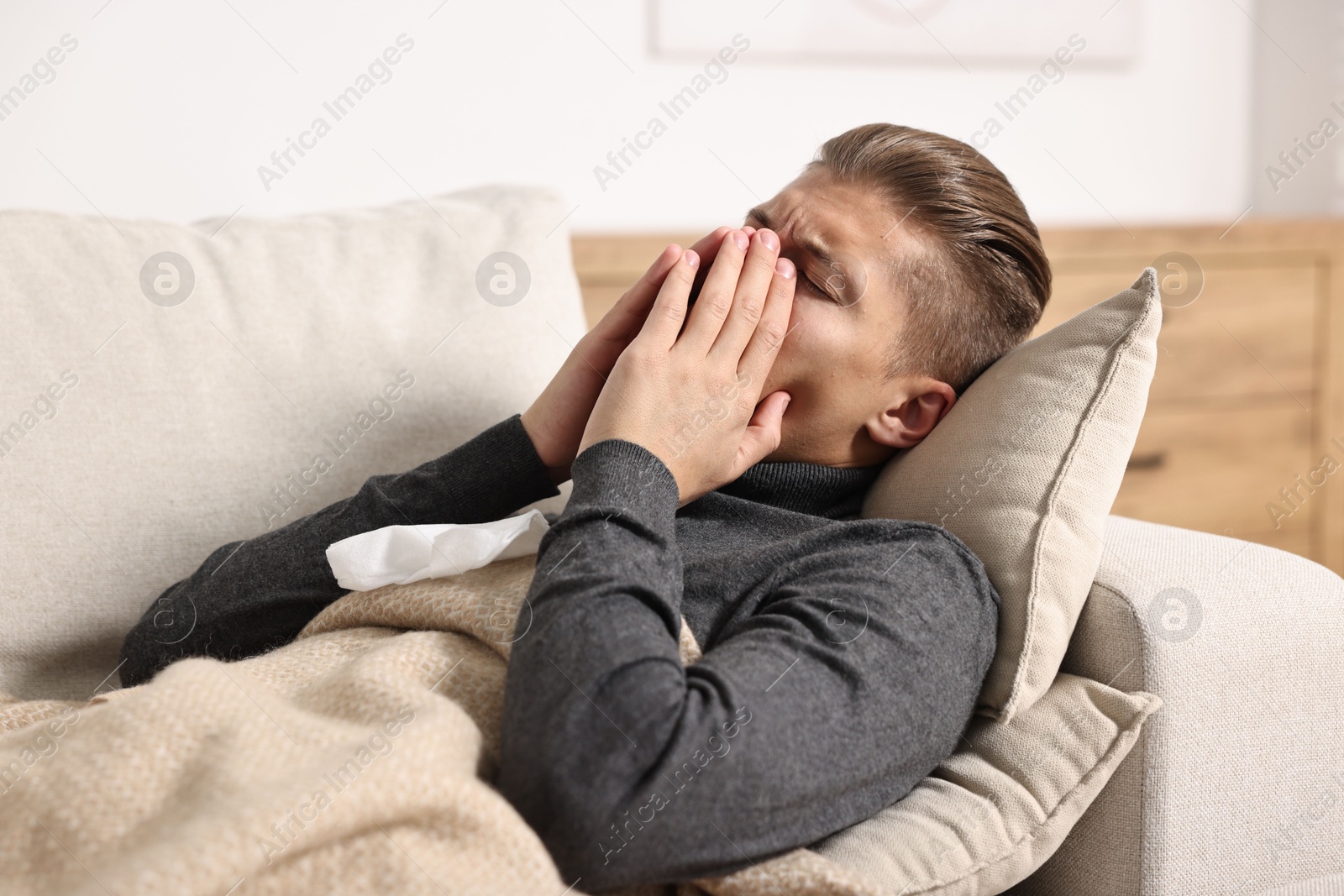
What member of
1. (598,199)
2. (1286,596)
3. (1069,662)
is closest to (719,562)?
(1069,662)

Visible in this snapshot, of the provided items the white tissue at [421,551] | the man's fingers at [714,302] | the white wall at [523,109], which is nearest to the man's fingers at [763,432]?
the man's fingers at [714,302]

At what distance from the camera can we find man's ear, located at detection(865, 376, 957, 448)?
104cm

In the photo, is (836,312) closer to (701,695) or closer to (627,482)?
(627,482)

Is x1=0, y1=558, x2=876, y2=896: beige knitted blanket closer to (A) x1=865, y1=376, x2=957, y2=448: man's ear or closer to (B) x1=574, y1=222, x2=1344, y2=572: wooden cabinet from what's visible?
(A) x1=865, y1=376, x2=957, y2=448: man's ear

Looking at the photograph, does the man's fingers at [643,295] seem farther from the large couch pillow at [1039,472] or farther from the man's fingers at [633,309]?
the large couch pillow at [1039,472]

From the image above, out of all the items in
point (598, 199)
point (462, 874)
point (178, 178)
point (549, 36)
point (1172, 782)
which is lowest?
point (1172, 782)

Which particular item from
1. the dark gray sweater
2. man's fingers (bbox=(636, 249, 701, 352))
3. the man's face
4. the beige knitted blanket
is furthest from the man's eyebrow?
the beige knitted blanket

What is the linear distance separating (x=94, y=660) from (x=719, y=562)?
69cm

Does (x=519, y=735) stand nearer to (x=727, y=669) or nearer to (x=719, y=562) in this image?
(x=727, y=669)

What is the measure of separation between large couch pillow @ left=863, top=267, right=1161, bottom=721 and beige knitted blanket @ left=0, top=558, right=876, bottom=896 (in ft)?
0.93

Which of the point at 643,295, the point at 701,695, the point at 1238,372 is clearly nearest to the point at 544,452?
the point at 643,295

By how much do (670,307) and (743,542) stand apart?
23 cm

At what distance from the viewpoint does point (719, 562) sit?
884 millimetres

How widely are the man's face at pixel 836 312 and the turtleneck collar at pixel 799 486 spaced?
0.02 meters
